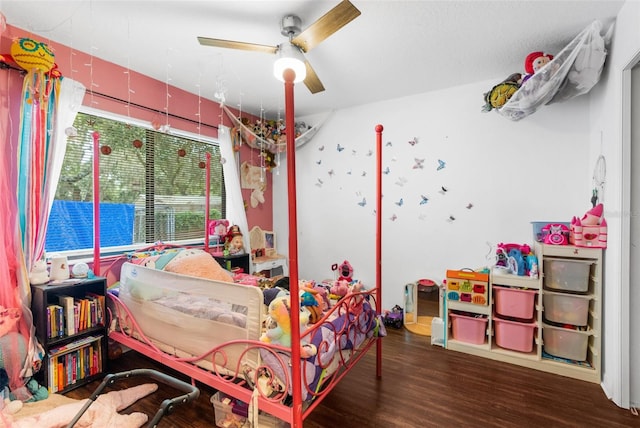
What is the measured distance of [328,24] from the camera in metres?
1.69

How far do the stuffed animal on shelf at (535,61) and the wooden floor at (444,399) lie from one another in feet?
7.68

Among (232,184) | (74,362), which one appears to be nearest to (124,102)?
(232,184)

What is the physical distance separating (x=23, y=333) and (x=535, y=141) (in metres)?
4.25

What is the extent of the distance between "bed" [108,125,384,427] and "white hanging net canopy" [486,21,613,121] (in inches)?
71.9

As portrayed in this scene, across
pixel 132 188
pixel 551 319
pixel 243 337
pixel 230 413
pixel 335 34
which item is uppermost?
pixel 335 34

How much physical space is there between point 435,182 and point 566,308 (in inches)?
61.5

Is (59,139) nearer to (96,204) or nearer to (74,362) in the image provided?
(96,204)

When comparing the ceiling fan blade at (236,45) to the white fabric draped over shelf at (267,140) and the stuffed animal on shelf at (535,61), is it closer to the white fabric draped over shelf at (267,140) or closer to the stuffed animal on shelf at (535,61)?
the white fabric draped over shelf at (267,140)

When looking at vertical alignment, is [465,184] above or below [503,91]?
below

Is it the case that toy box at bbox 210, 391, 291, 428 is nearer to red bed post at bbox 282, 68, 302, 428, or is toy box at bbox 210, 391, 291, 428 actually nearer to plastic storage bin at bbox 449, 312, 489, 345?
red bed post at bbox 282, 68, 302, 428

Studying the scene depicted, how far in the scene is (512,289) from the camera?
2.50 metres

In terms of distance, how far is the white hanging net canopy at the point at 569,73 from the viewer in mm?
2004

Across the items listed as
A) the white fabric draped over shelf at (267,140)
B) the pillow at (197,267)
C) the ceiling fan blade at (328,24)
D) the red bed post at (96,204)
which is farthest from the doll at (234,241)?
the ceiling fan blade at (328,24)

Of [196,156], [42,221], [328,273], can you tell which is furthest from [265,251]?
[42,221]
